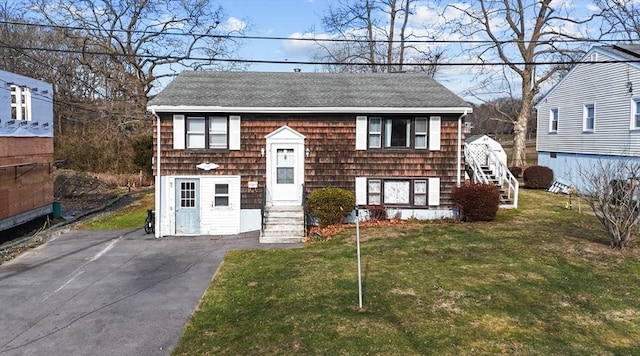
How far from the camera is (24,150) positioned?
17.8 m

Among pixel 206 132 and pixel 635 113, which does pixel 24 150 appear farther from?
pixel 635 113

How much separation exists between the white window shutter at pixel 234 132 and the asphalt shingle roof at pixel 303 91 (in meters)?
0.52

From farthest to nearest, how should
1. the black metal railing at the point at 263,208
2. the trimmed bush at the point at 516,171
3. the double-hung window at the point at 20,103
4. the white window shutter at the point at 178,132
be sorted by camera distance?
the trimmed bush at the point at 516,171
the double-hung window at the point at 20,103
the white window shutter at the point at 178,132
the black metal railing at the point at 263,208

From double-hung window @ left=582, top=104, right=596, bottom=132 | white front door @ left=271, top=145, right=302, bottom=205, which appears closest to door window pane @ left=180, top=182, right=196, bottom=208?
white front door @ left=271, top=145, right=302, bottom=205

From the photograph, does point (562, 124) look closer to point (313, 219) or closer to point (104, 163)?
point (313, 219)

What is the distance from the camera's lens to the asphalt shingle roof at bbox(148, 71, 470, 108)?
645 inches

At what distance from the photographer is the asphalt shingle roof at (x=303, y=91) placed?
16.4 meters

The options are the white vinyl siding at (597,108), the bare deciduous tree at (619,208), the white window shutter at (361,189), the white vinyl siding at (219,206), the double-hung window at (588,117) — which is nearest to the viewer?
the bare deciduous tree at (619,208)

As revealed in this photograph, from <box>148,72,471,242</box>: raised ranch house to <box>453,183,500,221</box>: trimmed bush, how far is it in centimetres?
71

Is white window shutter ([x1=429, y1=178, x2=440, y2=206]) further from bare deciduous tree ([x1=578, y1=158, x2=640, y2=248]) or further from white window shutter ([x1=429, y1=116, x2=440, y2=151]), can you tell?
bare deciduous tree ([x1=578, y1=158, x2=640, y2=248])

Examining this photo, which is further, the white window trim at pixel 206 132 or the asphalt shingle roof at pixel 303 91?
the asphalt shingle roof at pixel 303 91

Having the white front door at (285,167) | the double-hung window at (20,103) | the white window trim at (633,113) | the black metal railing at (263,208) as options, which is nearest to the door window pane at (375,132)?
the white front door at (285,167)

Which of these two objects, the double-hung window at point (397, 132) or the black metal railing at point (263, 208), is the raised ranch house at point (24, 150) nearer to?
the black metal railing at point (263, 208)

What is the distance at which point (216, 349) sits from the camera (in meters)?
7.00
